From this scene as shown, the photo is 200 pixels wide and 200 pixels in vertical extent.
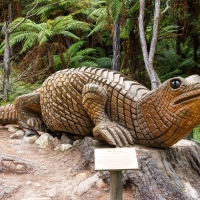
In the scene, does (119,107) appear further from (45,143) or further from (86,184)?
(45,143)

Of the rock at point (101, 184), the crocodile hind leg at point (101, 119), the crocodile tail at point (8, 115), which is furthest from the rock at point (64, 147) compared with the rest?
the crocodile tail at point (8, 115)

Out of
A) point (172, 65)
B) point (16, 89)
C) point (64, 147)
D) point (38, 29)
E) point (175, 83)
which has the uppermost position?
point (38, 29)

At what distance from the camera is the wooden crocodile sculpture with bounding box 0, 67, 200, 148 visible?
298cm

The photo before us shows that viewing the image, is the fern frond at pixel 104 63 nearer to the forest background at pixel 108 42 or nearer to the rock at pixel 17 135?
the forest background at pixel 108 42

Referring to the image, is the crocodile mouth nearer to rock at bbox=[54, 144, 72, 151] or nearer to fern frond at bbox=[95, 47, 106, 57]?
rock at bbox=[54, 144, 72, 151]

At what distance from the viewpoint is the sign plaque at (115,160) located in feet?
7.59

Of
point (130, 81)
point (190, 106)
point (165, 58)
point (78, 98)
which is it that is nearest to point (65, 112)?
point (78, 98)

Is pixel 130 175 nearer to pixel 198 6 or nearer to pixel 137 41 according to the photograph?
pixel 137 41

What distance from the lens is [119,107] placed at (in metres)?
3.49

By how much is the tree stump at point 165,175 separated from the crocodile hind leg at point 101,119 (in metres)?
0.21

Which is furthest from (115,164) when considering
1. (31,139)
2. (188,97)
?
(31,139)

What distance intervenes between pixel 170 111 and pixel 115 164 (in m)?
1.01

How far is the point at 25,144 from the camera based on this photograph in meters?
4.68

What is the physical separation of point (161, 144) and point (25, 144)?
2.37 metres
